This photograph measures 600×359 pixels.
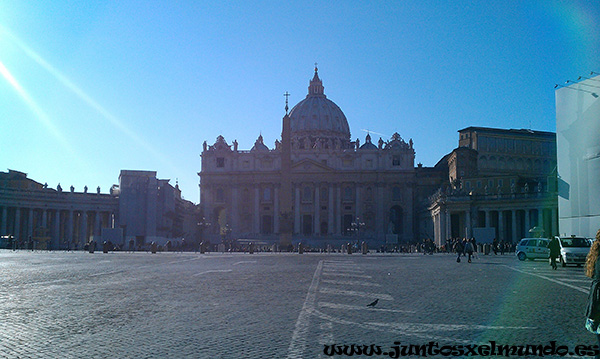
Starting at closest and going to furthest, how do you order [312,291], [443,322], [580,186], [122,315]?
[443,322]
[122,315]
[312,291]
[580,186]

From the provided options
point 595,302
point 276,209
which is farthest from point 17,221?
point 595,302

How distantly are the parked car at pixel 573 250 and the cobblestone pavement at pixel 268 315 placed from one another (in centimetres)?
848

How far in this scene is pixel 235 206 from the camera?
98438 millimetres

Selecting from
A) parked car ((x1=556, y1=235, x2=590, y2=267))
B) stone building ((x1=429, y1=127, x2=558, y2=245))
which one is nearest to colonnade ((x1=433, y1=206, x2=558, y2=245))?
stone building ((x1=429, y1=127, x2=558, y2=245))

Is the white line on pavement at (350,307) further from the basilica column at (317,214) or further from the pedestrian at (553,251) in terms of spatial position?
the basilica column at (317,214)

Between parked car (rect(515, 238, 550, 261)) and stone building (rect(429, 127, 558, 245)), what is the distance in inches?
585

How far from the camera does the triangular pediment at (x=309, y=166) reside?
97188 mm

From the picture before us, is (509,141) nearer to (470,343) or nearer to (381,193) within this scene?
(381,193)

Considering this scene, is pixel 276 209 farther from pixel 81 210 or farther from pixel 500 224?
pixel 500 224

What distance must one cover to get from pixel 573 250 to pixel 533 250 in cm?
655

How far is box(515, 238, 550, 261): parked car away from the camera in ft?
113

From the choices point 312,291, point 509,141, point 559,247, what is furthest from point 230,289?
point 509,141

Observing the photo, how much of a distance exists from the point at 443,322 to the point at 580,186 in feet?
93.9

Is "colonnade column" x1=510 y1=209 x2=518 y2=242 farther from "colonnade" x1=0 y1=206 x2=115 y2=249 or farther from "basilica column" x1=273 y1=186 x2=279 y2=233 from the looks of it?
"colonnade" x1=0 y1=206 x2=115 y2=249
